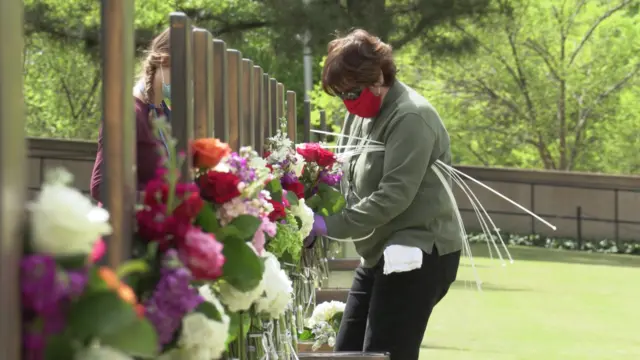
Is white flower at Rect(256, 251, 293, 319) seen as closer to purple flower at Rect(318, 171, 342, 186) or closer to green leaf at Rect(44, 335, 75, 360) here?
green leaf at Rect(44, 335, 75, 360)

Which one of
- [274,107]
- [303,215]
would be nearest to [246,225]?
[303,215]

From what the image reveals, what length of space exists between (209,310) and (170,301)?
0.22 metres

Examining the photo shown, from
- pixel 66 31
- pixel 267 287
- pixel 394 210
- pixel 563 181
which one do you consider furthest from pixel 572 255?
pixel 267 287

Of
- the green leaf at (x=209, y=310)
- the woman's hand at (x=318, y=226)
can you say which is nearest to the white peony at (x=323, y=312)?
the woman's hand at (x=318, y=226)

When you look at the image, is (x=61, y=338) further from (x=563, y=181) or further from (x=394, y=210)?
(x=563, y=181)

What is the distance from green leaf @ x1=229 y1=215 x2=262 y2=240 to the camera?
3078 millimetres

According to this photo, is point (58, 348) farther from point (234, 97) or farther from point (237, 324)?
point (234, 97)

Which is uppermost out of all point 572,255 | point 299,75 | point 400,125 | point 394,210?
point 299,75

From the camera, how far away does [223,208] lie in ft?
10.0

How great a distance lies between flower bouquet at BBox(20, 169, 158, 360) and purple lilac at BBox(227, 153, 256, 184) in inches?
48.9

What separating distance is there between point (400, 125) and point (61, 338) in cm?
265

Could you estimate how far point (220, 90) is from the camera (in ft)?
12.4

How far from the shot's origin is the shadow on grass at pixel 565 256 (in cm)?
1834

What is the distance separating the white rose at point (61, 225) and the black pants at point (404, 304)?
8.55ft
